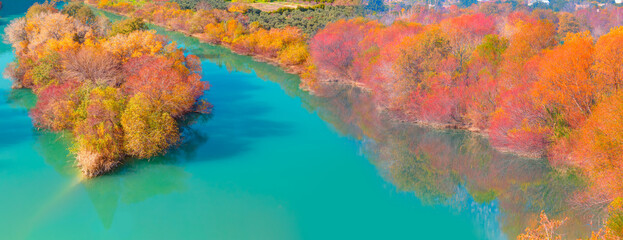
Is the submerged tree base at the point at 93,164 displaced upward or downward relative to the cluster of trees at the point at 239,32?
upward

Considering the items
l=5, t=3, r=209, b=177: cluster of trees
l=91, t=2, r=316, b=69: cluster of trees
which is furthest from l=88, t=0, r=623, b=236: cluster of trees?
l=5, t=3, r=209, b=177: cluster of trees

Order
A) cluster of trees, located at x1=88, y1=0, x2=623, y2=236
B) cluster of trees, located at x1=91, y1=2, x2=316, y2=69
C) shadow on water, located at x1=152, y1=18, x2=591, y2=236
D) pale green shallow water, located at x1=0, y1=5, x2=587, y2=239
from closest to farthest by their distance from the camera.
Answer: pale green shallow water, located at x1=0, y1=5, x2=587, y2=239 → shadow on water, located at x1=152, y1=18, x2=591, y2=236 → cluster of trees, located at x1=88, y1=0, x2=623, y2=236 → cluster of trees, located at x1=91, y1=2, x2=316, y2=69

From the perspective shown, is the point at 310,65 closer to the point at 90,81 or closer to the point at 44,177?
the point at 90,81

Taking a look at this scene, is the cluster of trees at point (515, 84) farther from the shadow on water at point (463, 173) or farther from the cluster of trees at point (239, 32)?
the cluster of trees at point (239, 32)

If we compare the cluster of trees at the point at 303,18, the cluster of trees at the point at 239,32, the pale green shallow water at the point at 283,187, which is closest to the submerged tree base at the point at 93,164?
the pale green shallow water at the point at 283,187

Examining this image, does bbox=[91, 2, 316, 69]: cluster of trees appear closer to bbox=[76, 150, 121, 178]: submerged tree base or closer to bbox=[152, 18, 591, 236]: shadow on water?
bbox=[152, 18, 591, 236]: shadow on water

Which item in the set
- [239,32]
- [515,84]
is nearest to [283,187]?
[515,84]

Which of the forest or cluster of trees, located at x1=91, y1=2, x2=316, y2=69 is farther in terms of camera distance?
cluster of trees, located at x1=91, y1=2, x2=316, y2=69
